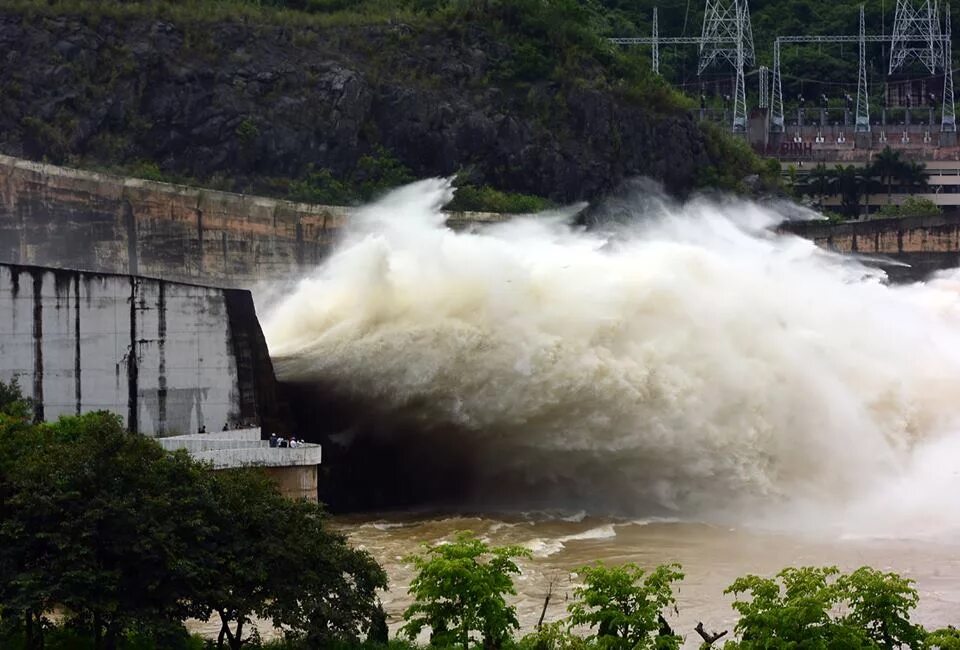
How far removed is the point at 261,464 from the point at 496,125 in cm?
4228

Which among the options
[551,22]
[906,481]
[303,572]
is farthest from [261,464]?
[551,22]

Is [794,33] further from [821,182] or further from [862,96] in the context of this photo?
[821,182]

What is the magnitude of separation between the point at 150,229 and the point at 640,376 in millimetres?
28865

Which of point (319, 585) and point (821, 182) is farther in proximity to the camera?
point (821, 182)

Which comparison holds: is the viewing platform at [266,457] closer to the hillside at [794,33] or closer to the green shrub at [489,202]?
the green shrub at [489,202]

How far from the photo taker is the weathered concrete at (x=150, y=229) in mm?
64438

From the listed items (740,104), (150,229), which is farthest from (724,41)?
(150,229)

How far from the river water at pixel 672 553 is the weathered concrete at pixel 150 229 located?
990 inches

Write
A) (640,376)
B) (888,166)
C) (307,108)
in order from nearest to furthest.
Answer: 1. (640,376)
2. (307,108)
3. (888,166)

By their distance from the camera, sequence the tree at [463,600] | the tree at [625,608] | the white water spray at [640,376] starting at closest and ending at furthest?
the tree at [625,608]
the tree at [463,600]
the white water spray at [640,376]

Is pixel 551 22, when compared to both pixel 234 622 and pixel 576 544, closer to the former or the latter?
pixel 576 544

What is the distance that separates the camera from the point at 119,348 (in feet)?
126

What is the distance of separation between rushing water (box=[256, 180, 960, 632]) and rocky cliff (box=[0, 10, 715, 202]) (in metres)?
28.7

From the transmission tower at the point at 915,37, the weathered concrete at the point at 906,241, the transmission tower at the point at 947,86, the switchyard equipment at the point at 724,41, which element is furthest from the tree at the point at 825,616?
the transmission tower at the point at 915,37
